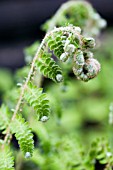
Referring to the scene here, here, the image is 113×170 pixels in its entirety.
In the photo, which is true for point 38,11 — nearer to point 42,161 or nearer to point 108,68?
point 108,68

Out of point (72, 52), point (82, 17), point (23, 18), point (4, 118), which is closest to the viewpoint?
point (72, 52)

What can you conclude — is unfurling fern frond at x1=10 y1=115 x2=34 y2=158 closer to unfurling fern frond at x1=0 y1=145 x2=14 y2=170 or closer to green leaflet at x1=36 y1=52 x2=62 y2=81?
unfurling fern frond at x1=0 y1=145 x2=14 y2=170

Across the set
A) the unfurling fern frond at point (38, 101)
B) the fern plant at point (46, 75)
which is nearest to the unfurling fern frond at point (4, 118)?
the fern plant at point (46, 75)

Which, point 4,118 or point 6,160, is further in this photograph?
point 4,118

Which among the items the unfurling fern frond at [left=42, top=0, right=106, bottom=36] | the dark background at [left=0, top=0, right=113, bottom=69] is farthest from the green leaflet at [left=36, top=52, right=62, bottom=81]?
the dark background at [left=0, top=0, right=113, bottom=69]

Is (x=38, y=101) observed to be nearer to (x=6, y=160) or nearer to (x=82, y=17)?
(x=6, y=160)

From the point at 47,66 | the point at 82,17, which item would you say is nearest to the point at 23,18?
the point at 82,17

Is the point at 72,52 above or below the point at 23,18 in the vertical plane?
below
